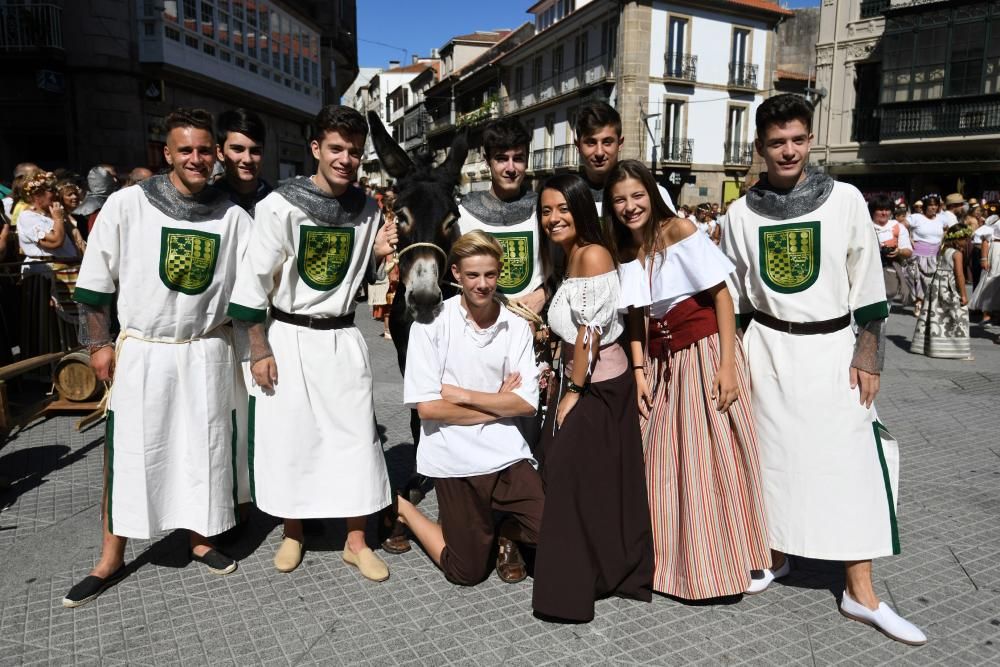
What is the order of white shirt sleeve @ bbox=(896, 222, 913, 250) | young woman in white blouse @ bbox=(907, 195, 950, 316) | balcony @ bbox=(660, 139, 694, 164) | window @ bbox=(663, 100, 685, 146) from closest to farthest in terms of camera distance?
white shirt sleeve @ bbox=(896, 222, 913, 250)
young woman in white blouse @ bbox=(907, 195, 950, 316)
window @ bbox=(663, 100, 685, 146)
balcony @ bbox=(660, 139, 694, 164)

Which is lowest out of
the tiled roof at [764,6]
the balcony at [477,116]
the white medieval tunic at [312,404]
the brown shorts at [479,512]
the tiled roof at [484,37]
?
the brown shorts at [479,512]

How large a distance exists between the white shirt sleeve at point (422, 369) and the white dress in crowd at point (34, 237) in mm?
5468

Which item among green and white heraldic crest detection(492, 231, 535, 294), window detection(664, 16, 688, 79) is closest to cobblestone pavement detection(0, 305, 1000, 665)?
green and white heraldic crest detection(492, 231, 535, 294)

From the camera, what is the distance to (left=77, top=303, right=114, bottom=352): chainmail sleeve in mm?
3162

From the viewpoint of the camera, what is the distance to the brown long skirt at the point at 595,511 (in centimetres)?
297

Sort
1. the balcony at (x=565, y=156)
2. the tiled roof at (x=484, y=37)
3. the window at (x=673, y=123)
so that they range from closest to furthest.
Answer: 1. the window at (x=673, y=123)
2. the balcony at (x=565, y=156)
3. the tiled roof at (x=484, y=37)

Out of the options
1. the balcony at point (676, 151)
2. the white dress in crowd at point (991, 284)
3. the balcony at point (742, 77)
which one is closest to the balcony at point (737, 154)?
the balcony at point (676, 151)

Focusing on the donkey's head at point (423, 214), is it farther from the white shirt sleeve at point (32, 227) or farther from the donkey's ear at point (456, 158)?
the white shirt sleeve at point (32, 227)

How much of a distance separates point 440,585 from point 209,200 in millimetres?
2128

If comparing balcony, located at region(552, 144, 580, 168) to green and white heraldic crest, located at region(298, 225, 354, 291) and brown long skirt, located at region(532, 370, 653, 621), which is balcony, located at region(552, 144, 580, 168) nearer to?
green and white heraldic crest, located at region(298, 225, 354, 291)

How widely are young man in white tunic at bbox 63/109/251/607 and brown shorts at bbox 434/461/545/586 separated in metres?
1.09

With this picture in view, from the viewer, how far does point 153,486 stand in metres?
3.25

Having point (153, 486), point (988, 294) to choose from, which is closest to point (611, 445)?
point (153, 486)

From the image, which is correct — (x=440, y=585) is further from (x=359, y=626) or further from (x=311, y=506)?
(x=311, y=506)
